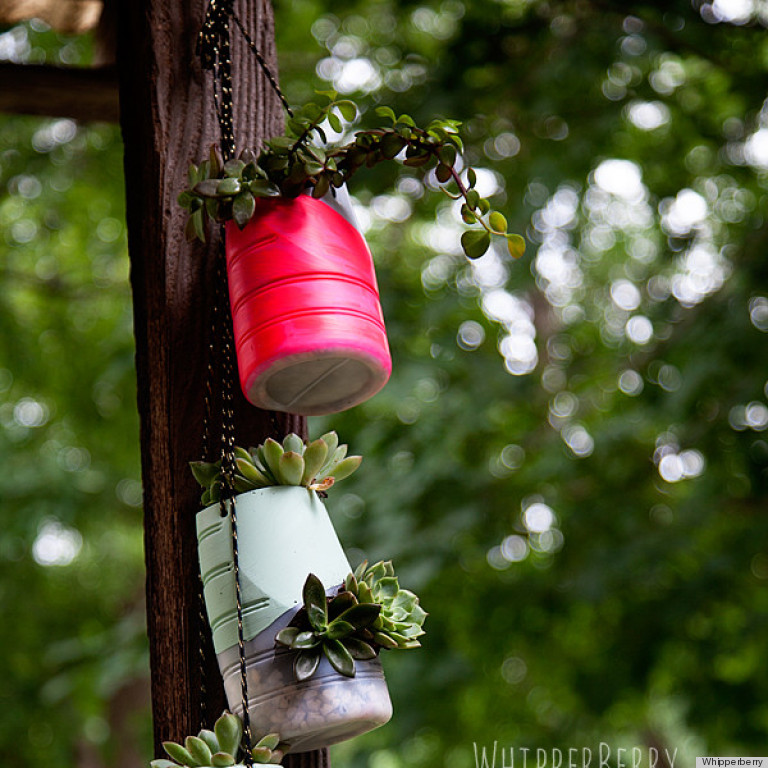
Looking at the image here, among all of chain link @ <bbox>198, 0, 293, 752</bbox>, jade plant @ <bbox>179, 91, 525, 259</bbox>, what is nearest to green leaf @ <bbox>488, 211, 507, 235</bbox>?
jade plant @ <bbox>179, 91, 525, 259</bbox>

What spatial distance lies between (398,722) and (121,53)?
7.33ft

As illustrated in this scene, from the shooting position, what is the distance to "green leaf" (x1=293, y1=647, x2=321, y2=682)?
78 cm

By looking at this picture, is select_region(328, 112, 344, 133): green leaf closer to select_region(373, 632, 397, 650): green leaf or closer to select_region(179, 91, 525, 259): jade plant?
select_region(179, 91, 525, 259): jade plant

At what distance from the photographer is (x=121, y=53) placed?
112 centimetres

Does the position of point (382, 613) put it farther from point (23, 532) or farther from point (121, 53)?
point (23, 532)

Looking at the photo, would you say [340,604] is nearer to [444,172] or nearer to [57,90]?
[444,172]

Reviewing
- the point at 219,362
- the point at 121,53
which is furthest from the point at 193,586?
the point at 121,53

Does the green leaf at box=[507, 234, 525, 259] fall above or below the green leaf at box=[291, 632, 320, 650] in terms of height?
above

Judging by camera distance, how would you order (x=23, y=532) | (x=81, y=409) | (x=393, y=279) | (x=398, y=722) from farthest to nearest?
(x=81, y=409)
(x=23, y=532)
(x=393, y=279)
(x=398, y=722)

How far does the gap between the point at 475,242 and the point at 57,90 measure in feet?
3.04

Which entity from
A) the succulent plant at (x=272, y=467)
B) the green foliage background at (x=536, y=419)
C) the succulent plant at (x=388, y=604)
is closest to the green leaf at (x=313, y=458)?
the succulent plant at (x=272, y=467)

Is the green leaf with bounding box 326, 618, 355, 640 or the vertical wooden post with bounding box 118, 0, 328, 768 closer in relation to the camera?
the green leaf with bounding box 326, 618, 355, 640

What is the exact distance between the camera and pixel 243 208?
2.89ft

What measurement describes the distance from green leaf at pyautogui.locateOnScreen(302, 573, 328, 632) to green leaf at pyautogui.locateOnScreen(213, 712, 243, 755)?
0.10m
